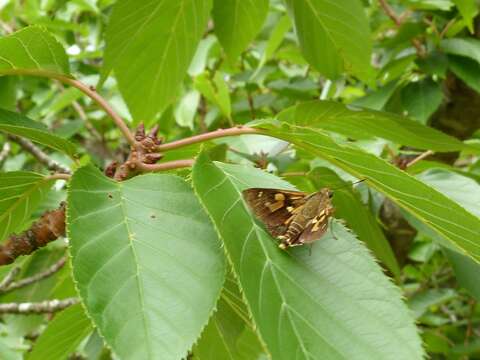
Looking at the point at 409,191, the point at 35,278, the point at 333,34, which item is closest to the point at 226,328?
the point at 409,191

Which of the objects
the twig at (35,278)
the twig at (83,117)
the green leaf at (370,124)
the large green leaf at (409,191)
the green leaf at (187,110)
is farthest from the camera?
the twig at (83,117)

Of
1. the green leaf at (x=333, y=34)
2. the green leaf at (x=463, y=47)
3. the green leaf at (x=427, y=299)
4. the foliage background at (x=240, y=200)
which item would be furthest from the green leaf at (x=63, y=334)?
the green leaf at (x=427, y=299)

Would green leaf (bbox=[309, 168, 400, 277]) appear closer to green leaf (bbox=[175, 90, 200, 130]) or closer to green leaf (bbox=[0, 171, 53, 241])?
green leaf (bbox=[0, 171, 53, 241])

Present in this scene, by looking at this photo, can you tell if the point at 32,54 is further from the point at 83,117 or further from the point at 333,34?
the point at 83,117

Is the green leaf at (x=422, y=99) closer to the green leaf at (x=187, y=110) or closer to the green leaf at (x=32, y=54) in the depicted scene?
the green leaf at (x=187, y=110)

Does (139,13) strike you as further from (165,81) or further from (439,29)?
(439,29)

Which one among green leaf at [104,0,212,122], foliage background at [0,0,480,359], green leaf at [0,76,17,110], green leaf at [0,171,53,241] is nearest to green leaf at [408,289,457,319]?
foliage background at [0,0,480,359]
